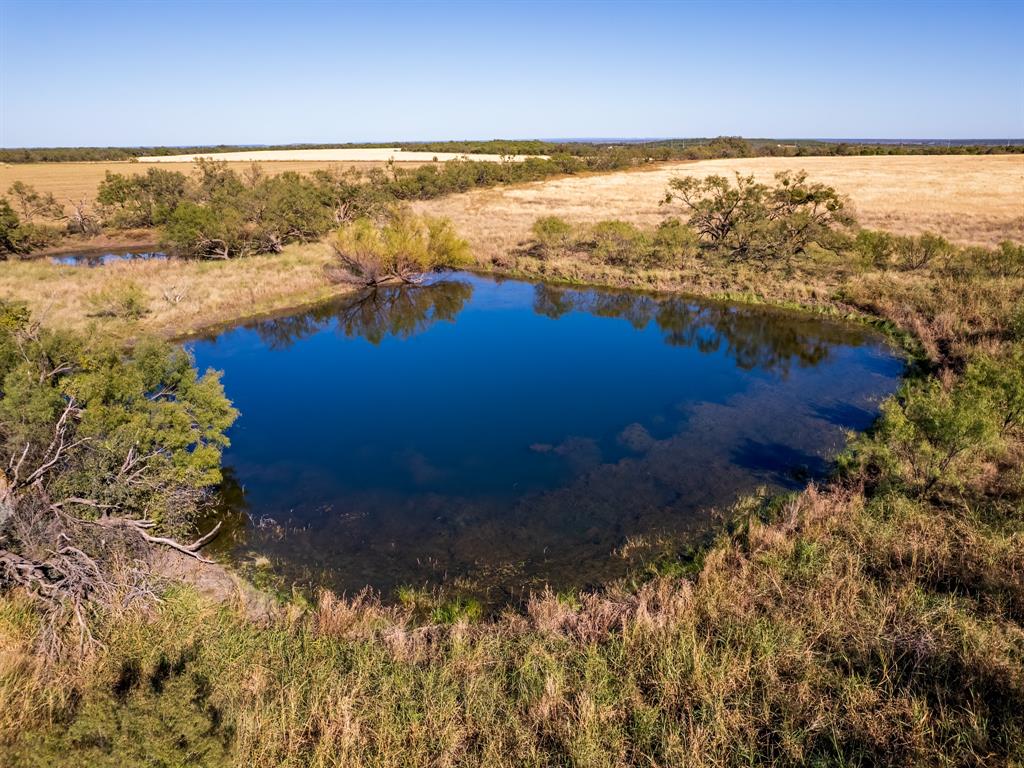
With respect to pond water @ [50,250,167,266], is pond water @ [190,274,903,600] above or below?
below

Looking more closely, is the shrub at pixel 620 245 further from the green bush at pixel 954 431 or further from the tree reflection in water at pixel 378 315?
the green bush at pixel 954 431

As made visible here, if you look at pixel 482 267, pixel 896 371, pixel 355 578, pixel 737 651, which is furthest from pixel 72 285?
pixel 896 371

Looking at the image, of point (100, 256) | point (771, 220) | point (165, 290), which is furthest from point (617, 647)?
point (100, 256)

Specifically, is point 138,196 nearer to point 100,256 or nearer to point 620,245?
point 100,256

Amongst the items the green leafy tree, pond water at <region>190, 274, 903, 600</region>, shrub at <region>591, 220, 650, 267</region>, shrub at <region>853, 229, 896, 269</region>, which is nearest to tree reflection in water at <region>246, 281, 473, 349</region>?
pond water at <region>190, 274, 903, 600</region>

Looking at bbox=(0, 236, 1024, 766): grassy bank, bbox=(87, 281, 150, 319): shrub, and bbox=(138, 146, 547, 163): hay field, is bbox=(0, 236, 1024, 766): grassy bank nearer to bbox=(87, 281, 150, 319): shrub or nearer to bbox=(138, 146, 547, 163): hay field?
bbox=(87, 281, 150, 319): shrub

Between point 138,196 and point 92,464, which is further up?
point 138,196
